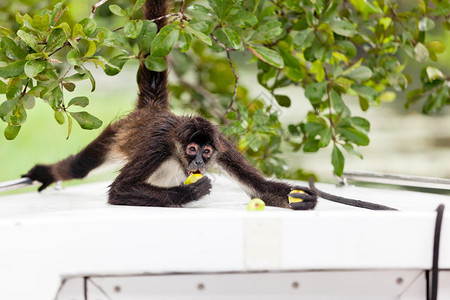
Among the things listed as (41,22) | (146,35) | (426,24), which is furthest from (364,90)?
(41,22)

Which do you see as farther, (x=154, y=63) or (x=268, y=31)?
(x=268, y=31)

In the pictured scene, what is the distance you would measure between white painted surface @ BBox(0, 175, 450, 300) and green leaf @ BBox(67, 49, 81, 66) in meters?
0.46

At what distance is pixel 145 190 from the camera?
5.11ft

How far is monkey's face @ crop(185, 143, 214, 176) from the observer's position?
5.20ft

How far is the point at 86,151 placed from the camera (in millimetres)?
2227

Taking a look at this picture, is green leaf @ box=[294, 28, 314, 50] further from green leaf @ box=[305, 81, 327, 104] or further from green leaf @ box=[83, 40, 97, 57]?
green leaf @ box=[83, 40, 97, 57]

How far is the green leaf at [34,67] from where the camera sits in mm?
1204

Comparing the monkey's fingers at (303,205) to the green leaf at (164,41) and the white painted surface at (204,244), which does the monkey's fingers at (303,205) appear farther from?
the green leaf at (164,41)

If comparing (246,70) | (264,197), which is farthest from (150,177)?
(246,70)

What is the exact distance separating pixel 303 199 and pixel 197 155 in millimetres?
409

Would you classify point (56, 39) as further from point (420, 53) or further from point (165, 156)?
point (420, 53)

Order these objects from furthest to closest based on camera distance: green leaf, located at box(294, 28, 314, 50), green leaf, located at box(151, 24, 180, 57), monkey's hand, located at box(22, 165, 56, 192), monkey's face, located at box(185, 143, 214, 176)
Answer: monkey's hand, located at box(22, 165, 56, 192) < green leaf, located at box(294, 28, 314, 50) < monkey's face, located at box(185, 143, 214, 176) < green leaf, located at box(151, 24, 180, 57)

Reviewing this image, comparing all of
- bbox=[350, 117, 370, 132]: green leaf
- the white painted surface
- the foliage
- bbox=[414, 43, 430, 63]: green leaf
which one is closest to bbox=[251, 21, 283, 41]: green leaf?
the foliage

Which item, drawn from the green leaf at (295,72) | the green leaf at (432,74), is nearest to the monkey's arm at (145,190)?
the green leaf at (295,72)
